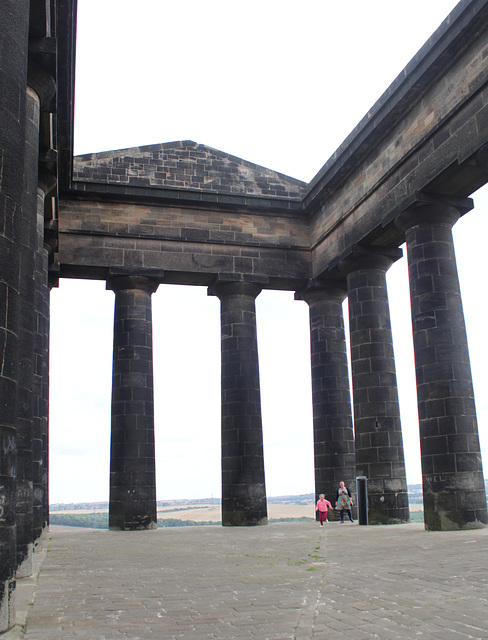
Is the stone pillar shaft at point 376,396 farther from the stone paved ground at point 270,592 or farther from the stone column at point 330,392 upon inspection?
the stone paved ground at point 270,592

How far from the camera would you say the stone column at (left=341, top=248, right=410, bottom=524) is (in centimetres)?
2194

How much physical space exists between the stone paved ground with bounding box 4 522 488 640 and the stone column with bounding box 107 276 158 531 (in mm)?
8513

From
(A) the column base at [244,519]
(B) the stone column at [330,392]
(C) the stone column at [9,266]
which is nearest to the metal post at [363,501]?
(B) the stone column at [330,392]

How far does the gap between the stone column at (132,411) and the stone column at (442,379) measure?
10.7m

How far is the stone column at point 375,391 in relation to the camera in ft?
72.0

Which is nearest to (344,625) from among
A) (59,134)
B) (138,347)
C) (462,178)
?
(462,178)

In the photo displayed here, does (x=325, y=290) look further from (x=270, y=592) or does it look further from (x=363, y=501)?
(x=270, y=592)

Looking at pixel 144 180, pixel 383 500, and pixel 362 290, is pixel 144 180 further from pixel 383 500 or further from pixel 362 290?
pixel 383 500

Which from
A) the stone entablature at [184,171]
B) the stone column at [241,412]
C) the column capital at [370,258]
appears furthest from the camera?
the stone entablature at [184,171]

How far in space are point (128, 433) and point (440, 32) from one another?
56.5 ft

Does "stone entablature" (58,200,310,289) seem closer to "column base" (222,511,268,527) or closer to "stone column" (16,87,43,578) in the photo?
"column base" (222,511,268,527)

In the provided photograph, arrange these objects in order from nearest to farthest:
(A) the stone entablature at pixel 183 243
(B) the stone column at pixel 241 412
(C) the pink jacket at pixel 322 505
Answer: (C) the pink jacket at pixel 322 505 → (B) the stone column at pixel 241 412 → (A) the stone entablature at pixel 183 243

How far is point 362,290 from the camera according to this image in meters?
24.0

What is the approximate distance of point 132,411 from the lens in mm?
24641
